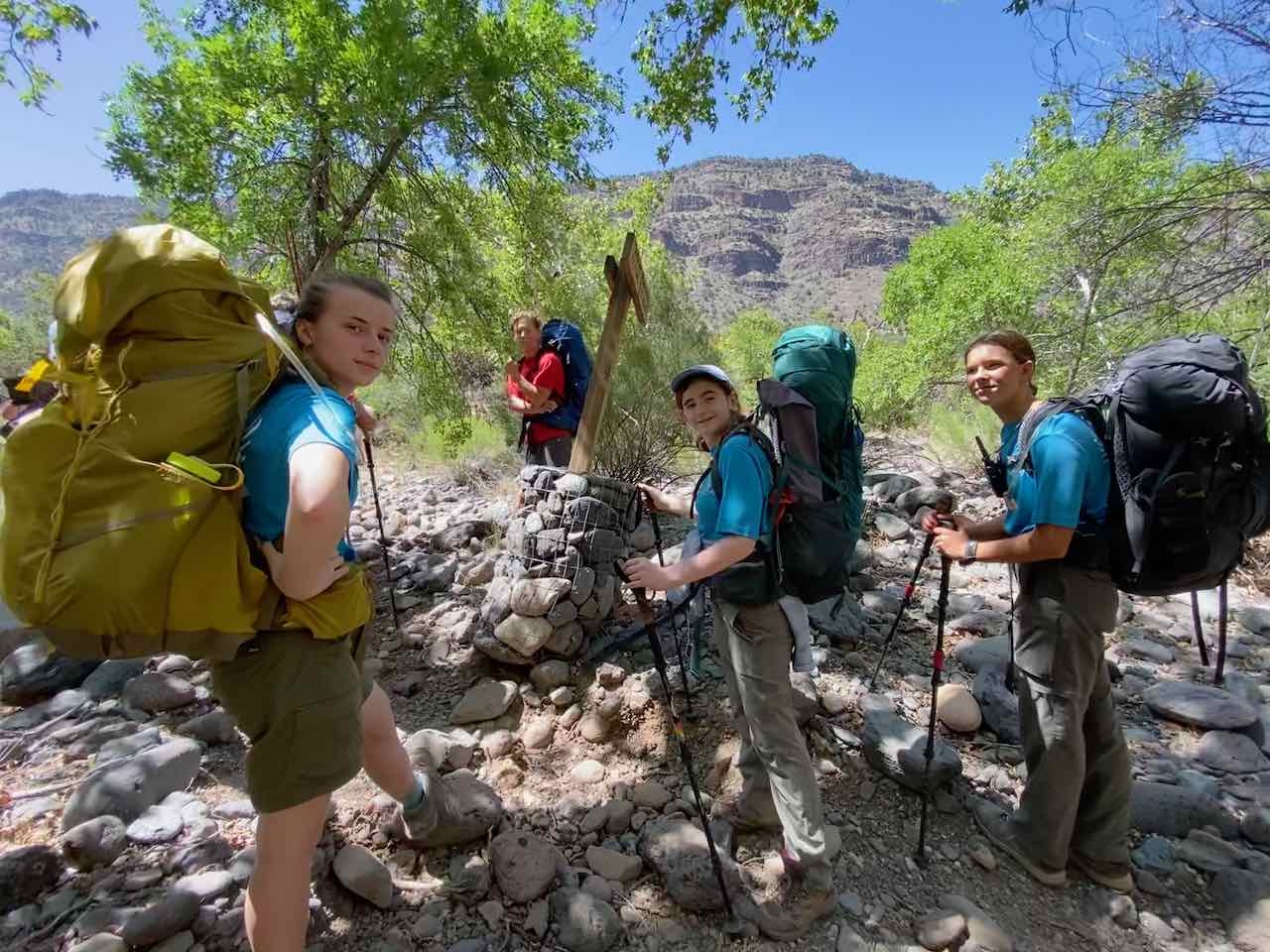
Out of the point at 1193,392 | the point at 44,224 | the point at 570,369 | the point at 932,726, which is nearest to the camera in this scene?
the point at 1193,392

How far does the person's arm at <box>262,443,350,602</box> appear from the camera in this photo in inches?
50.9

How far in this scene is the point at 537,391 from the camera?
467 centimetres

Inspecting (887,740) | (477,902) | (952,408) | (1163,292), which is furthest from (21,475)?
(952,408)

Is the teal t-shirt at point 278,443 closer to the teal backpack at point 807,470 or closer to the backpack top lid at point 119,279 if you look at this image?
the backpack top lid at point 119,279

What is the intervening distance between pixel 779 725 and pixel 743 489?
968mm

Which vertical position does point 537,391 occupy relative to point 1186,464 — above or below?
above

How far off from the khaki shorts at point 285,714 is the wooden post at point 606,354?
8.26ft

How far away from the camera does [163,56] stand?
4.54 metres

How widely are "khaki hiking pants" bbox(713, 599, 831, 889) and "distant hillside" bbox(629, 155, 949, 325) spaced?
87133 millimetres

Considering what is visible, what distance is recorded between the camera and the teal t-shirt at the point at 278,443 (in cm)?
139

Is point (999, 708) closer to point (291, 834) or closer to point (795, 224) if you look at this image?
point (291, 834)

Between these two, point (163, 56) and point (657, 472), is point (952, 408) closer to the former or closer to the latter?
point (657, 472)

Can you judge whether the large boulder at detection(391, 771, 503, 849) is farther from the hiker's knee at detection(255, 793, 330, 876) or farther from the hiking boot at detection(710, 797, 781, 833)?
the hiking boot at detection(710, 797, 781, 833)

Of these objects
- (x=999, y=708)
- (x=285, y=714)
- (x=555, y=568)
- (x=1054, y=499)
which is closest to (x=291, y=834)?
(x=285, y=714)
